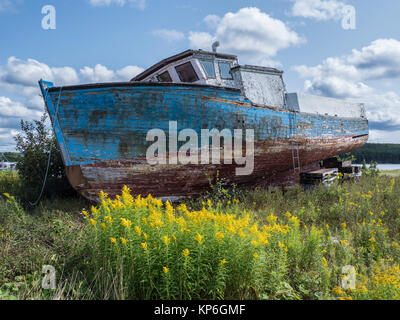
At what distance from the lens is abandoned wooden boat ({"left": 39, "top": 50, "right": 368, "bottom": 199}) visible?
6750 mm

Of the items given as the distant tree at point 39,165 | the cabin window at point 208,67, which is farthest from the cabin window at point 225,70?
the distant tree at point 39,165

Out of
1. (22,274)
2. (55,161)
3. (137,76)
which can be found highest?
(137,76)

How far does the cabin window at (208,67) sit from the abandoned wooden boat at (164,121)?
0.03 meters

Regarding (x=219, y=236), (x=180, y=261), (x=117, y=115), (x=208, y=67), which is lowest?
(x=180, y=261)

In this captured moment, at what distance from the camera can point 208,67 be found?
9.01m

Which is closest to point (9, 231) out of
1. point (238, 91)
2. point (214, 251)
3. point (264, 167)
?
point (214, 251)

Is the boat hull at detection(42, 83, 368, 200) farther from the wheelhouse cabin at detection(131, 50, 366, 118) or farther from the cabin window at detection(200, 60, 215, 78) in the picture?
the cabin window at detection(200, 60, 215, 78)

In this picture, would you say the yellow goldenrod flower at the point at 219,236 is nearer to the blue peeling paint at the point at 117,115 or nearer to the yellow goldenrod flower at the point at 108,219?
the yellow goldenrod flower at the point at 108,219

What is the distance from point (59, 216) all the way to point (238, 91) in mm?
5592

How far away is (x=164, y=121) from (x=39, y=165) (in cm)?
498

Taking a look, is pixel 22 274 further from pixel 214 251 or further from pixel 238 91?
pixel 238 91

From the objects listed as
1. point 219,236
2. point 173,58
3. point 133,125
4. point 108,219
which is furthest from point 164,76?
point 219,236

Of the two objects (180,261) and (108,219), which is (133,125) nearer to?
(108,219)
